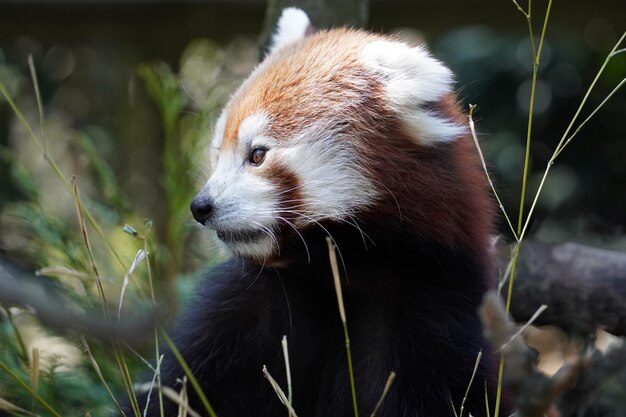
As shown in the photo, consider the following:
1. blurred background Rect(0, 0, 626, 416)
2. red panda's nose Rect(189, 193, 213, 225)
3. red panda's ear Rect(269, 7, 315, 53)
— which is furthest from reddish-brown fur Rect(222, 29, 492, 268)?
blurred background Rect(0, 0, 626, 416)

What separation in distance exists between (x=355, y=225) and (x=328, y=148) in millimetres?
182

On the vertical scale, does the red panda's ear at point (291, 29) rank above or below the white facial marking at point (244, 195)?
above

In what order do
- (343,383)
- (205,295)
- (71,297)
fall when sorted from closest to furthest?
1. (343,383)
2. (205,295)
3. (71,297)

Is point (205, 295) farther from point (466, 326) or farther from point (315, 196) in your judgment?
point (466, 326)

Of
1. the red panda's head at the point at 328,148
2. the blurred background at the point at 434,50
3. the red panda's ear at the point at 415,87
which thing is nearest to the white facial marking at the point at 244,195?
the red panda's head at the point at 328,148

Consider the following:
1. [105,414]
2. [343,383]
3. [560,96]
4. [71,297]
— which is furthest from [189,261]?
[560,96]

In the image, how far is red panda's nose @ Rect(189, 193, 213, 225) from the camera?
74.1 inches

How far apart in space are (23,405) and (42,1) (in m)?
2.49

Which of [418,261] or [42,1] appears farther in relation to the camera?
[42,1]

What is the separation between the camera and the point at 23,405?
103 inches

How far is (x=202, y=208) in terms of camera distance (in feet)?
6.18

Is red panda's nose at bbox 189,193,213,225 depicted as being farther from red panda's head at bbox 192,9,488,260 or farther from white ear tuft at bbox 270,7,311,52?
white ear tuft at bbox 270,7,311,52

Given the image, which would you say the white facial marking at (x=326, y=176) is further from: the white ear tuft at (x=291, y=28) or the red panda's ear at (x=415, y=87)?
the white ear tuft at (x=291, y=28)

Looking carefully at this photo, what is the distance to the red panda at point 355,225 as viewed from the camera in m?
1.94
